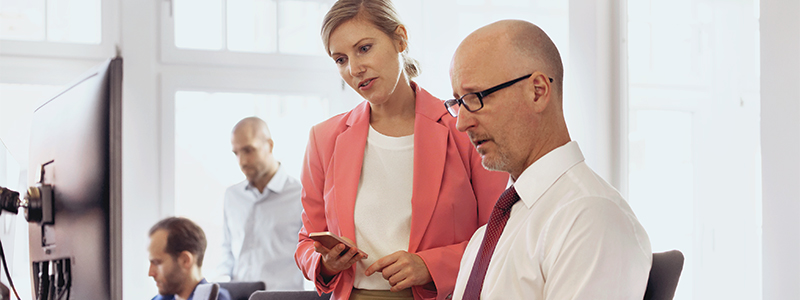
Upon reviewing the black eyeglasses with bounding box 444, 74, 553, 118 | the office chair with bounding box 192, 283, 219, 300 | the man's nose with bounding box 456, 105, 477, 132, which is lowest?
the office chair with bounding box 192, 283, 219, 300

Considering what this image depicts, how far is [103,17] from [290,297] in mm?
2293

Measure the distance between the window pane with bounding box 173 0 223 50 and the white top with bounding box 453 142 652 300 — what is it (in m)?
3.03

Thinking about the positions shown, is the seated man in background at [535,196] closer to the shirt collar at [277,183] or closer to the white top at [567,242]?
the white top at [567,242]

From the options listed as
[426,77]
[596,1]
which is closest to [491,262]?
[596,1]

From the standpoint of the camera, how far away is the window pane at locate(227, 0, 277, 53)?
383cm

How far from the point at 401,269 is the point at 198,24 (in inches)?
111

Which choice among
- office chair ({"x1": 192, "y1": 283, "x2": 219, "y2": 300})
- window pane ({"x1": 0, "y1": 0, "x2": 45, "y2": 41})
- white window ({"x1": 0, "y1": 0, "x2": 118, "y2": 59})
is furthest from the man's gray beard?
window pane ({"x1": 0, "y1": 0, "x2": 45, "y2": 41})

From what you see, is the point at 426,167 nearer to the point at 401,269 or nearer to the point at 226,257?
the point at 401,269

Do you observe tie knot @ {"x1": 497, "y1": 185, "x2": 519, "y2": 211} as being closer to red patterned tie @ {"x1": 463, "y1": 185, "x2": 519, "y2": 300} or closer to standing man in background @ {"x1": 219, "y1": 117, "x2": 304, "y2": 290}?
red patterned tie @ {"x1": 463, "y1": 185, "x2": 519, "y2": 300}

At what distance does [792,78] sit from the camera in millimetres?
1805

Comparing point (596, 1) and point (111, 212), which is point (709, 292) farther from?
point (111, 212)

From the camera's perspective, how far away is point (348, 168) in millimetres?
1593

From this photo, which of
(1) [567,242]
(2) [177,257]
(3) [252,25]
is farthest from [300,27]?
(1) [567,242]

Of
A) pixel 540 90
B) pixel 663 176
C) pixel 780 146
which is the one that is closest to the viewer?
pixel 540 90
